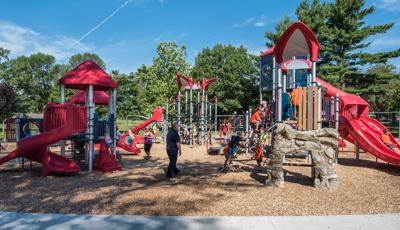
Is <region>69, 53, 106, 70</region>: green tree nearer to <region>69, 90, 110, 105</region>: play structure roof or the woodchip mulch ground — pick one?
<region>69, 90, 110, 105</region>: play structure roof

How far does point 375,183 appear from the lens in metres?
8.49

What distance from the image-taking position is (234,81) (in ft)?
142

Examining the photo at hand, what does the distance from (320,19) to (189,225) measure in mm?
31139

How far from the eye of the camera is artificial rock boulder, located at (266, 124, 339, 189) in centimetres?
775

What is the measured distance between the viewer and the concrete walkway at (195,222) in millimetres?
4988

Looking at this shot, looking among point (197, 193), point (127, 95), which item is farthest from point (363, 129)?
point (127, 95)

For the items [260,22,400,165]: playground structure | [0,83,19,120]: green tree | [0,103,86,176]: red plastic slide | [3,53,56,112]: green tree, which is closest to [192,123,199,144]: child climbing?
[260,22,400,165]: playground structure

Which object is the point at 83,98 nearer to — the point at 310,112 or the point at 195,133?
the point at 195,133

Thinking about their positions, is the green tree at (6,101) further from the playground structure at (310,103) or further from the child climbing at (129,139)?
the playground structure at (310,103)

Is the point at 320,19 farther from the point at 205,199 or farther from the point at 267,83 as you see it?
the point at 205,199

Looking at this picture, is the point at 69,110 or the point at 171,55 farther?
the point at 171,55

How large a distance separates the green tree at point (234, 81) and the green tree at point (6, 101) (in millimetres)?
24849

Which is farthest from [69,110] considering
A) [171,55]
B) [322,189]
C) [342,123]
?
[171,55]

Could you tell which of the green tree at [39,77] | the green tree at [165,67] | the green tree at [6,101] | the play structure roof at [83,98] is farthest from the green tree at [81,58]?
the play structure roof at [83,98]
